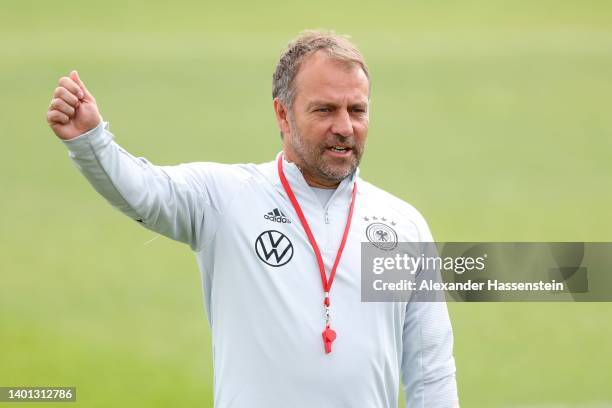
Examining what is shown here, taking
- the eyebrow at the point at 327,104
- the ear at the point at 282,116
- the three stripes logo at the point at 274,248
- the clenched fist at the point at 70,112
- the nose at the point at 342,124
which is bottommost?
the three stripes logo at the point at 274,248

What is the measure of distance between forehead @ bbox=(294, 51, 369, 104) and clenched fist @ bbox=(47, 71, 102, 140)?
837mm

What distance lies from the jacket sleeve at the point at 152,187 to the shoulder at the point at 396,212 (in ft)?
1.77

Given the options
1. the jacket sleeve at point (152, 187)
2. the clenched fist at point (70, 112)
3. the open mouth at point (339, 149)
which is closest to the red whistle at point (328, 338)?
the jacket sleeve at point (152, 187)

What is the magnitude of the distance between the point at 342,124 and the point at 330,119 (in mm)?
61

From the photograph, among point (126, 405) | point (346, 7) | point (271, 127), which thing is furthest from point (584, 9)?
point (126, 405)

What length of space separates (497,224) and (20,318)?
6.29 m

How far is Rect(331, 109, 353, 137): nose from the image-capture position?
3.34 metres

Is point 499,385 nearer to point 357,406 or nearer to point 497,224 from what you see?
point 497,224

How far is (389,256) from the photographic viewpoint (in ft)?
11.1

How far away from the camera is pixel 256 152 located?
15.7m

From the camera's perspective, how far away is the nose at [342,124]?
11.0ft

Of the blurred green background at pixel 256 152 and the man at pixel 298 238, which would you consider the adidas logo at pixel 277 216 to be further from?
the blurred green background at pixel 256 152

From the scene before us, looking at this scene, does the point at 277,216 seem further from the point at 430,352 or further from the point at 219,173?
the point at 430,352

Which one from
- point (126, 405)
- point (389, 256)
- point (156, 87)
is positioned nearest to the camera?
point (389, 256)
